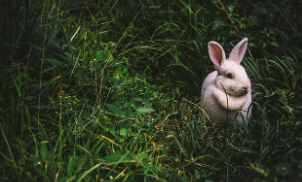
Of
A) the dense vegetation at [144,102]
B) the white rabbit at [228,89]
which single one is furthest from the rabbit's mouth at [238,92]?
the dense vegetation at [144,102]

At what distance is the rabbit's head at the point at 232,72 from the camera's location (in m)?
2.77

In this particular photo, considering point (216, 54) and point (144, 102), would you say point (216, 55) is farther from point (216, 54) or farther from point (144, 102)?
point (144, 102)

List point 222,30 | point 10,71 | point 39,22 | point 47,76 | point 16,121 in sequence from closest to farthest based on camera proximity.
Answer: point 16,121
point 10,71
point 47,76
point 39,22
point 222,30

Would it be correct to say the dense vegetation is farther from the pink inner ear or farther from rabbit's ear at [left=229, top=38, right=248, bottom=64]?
the pink inner ear

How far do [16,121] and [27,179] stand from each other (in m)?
0.50

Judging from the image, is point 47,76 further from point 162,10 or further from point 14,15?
point 162,10

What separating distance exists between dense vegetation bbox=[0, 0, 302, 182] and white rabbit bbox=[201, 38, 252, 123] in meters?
0.14

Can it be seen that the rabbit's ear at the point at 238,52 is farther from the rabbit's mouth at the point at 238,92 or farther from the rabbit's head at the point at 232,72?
the rabbit's mouth at the point at 238,92


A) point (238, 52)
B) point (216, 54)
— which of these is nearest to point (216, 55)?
point (216, 54)

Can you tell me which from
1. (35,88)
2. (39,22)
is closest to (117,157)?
(35,88)

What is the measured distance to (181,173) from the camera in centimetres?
222

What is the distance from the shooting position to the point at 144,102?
2.62 metres

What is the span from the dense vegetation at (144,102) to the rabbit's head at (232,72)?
0.21m

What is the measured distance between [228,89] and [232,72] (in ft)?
0.56
